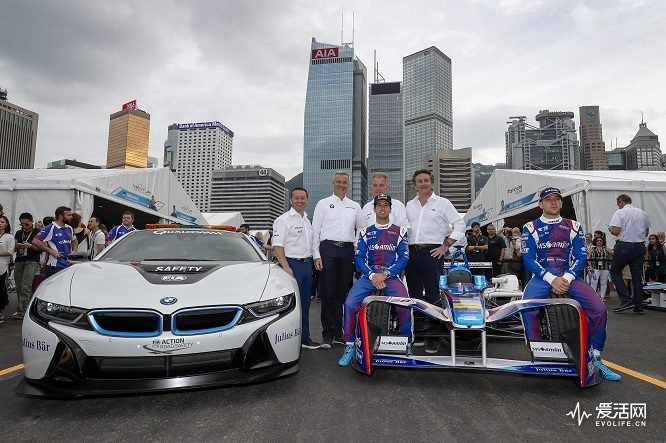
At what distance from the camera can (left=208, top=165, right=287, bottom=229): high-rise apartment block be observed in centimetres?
15725

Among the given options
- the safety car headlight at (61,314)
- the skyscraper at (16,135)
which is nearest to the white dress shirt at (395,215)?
the safety car headlight at (61,314)

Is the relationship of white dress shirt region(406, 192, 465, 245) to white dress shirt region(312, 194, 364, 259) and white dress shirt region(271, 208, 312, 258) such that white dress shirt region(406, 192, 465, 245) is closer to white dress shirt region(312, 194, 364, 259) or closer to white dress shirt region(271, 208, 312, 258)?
white dress shirt region(312, 194, 364, 259)

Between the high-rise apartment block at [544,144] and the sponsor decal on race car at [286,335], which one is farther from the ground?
the high-rise apartment block at [544,144]

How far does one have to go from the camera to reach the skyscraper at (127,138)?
181875 mm

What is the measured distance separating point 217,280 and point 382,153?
192508 mm

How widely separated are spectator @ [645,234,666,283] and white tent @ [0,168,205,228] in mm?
→ 14816

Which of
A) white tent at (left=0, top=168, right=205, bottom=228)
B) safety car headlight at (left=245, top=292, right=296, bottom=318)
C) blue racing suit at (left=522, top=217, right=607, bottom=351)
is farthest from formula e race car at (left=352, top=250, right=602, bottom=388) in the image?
white tent at (left=0, top=168, right=205, bottom=228)

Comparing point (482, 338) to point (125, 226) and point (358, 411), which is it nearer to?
point (358, 411)

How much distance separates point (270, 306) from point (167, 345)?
27.4 inches

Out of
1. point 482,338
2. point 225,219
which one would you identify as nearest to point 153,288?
point 482,338

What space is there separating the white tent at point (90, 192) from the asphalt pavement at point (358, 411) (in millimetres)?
9244

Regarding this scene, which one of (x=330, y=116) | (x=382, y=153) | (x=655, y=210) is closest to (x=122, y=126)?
(x=330, y=116)

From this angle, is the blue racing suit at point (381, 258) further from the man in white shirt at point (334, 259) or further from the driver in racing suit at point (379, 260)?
A: the man in white shirt at point (334, 259)

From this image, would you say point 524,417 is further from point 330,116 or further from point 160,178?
point 330,116
